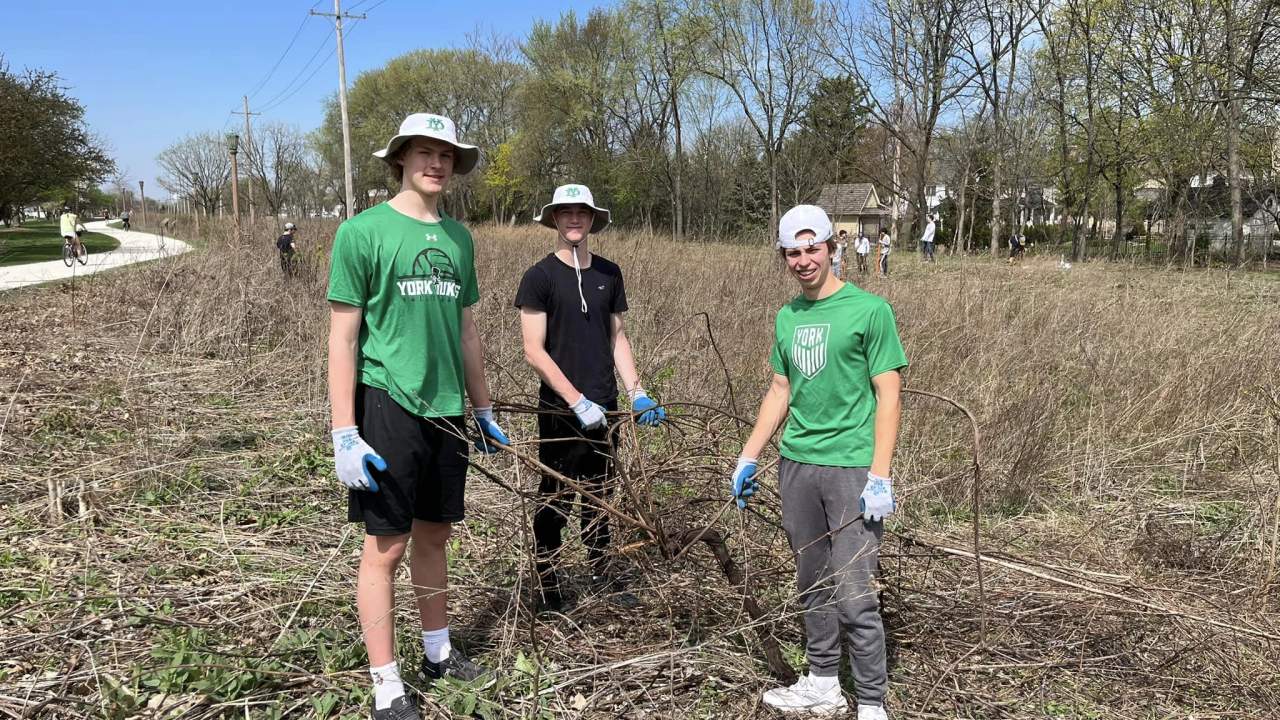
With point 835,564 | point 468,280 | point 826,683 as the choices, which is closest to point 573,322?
point 468,280

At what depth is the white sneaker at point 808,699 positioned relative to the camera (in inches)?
80.0

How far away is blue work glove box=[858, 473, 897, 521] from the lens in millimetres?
1819

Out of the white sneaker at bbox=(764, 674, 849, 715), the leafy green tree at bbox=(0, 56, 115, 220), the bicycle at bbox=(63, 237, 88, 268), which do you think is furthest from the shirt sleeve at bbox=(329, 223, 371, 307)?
the leafy green tree at bbox=(0, 56, 115, 220)

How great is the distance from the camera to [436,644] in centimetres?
212

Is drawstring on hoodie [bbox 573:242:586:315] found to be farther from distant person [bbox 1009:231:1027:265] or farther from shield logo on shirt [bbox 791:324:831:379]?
distant person [bbox 1009:231:1027:265]

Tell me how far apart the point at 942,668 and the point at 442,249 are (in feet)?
6.51

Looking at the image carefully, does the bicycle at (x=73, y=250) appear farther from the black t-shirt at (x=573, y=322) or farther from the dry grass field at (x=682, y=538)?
the black t-shirt at (x=573, y=322)

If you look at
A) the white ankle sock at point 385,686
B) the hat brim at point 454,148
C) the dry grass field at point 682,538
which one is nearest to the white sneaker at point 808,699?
the dry grass field at point 682,538

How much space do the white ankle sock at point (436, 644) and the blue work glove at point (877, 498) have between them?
4.12 feet

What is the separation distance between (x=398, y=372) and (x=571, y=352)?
872 millimetres

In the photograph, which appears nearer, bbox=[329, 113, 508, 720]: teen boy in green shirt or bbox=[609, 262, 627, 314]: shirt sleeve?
bbox=[329, 113, 508, 720]: teen boy in green shirt

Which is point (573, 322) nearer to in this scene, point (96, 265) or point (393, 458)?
point (393, 458)

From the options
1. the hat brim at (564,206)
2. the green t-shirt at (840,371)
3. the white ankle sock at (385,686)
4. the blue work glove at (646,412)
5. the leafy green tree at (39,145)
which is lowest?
the white ankle sock at (385,686)

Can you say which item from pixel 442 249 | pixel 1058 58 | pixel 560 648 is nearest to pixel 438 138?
pixel 442 249
